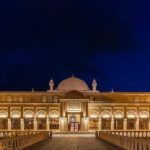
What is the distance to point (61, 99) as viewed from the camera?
8131 cm

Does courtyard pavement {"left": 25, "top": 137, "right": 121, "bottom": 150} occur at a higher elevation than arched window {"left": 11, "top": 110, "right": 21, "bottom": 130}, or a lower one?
lower

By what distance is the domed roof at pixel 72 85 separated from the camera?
90062 mm

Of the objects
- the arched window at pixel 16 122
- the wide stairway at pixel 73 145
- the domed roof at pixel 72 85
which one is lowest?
the wide stairway at pixel 73 145

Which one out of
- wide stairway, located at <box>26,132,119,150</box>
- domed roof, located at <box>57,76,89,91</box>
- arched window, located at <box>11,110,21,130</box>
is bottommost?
wide stairway, located at <box>26,132,119,150</box>

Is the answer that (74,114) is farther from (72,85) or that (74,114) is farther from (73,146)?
(73,146)

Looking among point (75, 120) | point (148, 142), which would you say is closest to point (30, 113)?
point (75, 120)

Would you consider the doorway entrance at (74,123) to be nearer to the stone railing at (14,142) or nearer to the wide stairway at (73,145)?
the wide stairway at (73,145)

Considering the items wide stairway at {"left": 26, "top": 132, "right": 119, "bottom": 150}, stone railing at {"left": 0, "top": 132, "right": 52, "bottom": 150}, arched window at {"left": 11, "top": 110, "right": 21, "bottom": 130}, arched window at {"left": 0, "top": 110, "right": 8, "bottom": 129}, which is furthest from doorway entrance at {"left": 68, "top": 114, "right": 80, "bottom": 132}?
stone railing at {"left": 0, "top": 132, "right": 52, "bottom": 150}

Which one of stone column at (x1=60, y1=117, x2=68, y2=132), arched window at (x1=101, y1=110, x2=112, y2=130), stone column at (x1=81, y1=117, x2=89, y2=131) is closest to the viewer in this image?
stone column at (x1=81, y1=117, x2=89, y2=131)

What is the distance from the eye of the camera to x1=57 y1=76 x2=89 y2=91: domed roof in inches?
3546

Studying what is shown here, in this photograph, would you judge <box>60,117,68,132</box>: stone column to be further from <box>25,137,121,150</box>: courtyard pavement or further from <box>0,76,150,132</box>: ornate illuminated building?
<box>25,137,121,150</box>: courtyard pavement

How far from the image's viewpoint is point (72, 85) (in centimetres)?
9038

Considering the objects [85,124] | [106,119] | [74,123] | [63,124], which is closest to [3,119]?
[63,124]

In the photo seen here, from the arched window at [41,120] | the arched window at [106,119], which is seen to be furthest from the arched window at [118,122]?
the arched window at [41,120]
